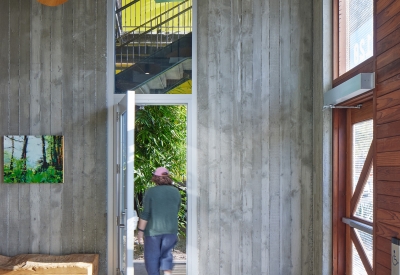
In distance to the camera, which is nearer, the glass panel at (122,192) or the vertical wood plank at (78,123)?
the glass panel at (122,192)

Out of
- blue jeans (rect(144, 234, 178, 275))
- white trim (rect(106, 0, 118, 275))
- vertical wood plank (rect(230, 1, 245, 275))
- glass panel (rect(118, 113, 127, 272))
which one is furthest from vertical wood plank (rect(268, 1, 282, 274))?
white trim (rect(106, 0, 118, 275))

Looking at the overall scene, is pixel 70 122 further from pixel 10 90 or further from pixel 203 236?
pixel 203 236

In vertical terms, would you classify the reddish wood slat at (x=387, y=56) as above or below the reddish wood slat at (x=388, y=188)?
above

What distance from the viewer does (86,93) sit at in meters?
5.29

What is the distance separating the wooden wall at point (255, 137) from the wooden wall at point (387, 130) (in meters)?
1.72

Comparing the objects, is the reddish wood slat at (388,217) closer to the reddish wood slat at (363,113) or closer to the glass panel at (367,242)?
the glass panel at (367,242)

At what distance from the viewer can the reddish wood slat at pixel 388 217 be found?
10.6ft

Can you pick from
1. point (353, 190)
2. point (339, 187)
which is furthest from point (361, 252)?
point (339, 187)

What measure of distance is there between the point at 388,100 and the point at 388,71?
0.20 metres

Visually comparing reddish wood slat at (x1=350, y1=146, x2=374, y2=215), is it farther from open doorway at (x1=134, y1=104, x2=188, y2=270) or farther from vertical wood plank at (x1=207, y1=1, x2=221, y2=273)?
open doorway at (x1=134, y1=104, x2=188, y2=270)

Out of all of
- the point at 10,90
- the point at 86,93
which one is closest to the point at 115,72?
the point at 86,93

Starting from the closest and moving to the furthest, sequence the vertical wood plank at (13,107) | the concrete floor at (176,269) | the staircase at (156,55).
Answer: the vertical wood plank at (13,107) → the staircase at (156,55) → the concrete floor at (176,269)

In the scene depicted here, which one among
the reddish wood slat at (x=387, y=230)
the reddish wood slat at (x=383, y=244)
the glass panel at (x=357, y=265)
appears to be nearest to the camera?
the reddish wood slat at (x=387, y=230)

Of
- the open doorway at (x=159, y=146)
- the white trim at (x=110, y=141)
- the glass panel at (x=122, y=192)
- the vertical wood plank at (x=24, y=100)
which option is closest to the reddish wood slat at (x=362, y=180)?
the glass panel at (x=122, y=192)
